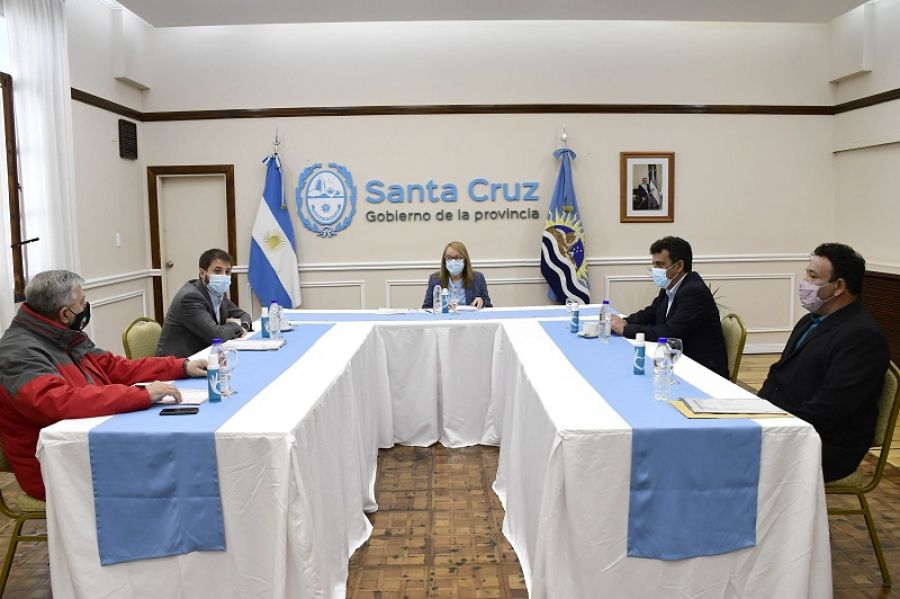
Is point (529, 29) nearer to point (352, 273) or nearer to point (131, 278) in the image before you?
point (352, 273)

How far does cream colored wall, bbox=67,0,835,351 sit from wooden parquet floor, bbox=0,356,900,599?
318cm

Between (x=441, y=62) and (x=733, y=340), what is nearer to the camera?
(x=733, y=340)

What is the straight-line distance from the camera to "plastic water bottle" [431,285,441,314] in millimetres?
4750

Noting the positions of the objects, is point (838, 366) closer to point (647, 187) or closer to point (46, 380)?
point (46, 380)

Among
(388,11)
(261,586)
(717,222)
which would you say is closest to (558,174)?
(717,222)

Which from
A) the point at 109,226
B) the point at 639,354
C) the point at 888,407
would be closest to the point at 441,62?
the point at 109,226

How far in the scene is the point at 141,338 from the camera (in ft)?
11.8

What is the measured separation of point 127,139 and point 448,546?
508cm

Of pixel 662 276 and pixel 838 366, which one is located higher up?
pixel 662 276

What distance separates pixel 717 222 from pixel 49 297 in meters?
6.15

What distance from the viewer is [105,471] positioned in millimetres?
2156

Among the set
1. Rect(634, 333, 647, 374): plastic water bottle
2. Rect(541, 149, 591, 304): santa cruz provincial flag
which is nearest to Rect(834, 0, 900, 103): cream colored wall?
Rect(541, 149, 591, 304): santa cruz provincial flag

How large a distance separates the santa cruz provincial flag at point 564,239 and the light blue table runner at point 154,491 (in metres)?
4.83

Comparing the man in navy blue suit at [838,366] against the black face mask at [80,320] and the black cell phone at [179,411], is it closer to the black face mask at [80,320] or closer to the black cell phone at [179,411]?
the black cell phone at [179,411]
